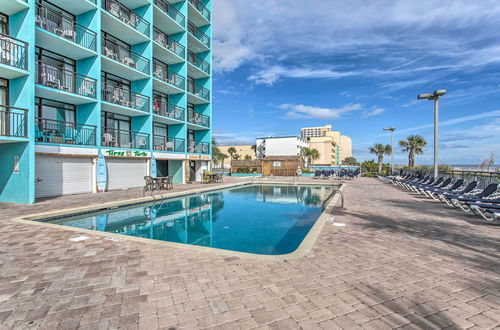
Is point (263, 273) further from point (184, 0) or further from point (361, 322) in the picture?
point (184, 0)

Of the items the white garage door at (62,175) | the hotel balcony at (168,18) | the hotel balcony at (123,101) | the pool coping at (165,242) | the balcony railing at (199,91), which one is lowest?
the pool coping at (165,242)

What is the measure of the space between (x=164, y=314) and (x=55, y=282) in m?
1.92

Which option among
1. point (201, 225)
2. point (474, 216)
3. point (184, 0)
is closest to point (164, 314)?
point (201, 225)

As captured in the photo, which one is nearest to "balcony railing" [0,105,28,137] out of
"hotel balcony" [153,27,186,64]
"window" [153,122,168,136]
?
"window" [153,122,168,136]

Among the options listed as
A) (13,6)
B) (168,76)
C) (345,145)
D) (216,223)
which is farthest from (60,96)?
(345,145)

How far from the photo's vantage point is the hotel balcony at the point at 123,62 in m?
15.7

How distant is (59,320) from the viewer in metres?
2.52

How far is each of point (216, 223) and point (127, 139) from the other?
483 inches

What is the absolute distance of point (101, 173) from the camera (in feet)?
48.0

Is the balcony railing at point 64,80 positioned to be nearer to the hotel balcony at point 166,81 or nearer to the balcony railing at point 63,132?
the balcony railing at point 63,132

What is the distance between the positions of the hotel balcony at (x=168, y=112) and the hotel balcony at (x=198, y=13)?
31.3ft

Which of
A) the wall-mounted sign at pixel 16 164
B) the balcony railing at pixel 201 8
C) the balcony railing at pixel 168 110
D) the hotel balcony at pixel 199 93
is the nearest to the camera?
the wall-mounted sign at pixel 16 164

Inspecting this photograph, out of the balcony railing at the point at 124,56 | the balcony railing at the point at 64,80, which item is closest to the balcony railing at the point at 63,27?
the balcony railing at the point at 124,56

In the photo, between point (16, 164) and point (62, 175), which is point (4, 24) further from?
point (62, 175)
